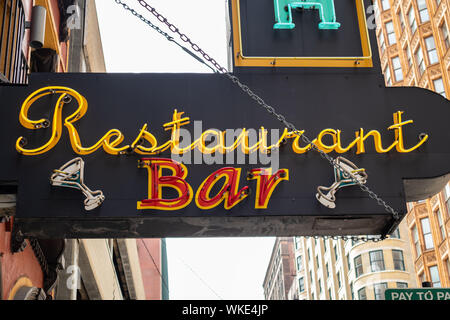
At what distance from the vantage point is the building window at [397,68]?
5497cm

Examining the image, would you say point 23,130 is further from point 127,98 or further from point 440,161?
point 440,161

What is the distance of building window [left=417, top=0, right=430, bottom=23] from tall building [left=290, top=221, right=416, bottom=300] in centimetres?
1692

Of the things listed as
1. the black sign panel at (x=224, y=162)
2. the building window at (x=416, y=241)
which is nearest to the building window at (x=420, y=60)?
the building window at (x=416, y=241)

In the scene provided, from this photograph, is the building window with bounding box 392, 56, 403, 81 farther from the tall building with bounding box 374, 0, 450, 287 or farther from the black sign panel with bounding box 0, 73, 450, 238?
the black sign panel with bounding box 0, 73, 450, 238

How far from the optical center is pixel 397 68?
5528 cm

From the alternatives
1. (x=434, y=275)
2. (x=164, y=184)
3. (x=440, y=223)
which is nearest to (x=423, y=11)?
(x=440, y=223)

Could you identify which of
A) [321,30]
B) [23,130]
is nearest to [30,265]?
[23,130]

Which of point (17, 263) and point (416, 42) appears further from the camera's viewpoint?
point (416, 42)

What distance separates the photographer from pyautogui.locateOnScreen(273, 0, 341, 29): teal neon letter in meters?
11.6

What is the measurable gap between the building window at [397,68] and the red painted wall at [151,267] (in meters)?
24.1

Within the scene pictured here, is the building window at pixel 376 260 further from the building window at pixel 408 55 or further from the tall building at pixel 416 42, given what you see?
the building window at pixel 408 55

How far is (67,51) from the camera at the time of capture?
65.6ft

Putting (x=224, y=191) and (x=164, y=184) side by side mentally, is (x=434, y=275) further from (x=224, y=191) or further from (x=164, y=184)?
(x=164, y=184)

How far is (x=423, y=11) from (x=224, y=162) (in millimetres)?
42559
